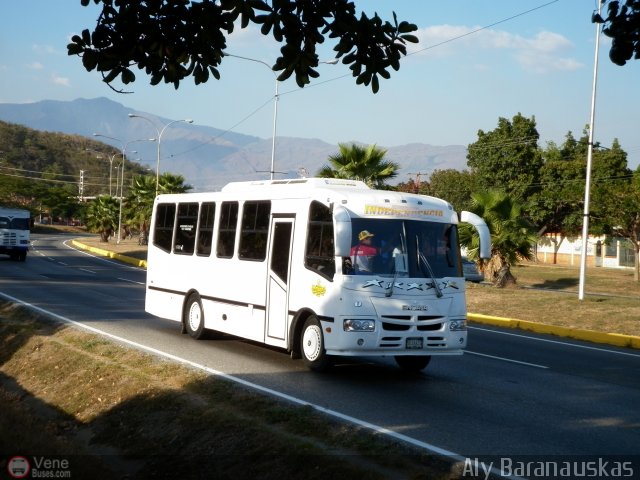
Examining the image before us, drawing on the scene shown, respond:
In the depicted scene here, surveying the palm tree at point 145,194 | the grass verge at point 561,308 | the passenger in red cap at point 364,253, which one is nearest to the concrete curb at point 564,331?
the grass verge at point 561,308

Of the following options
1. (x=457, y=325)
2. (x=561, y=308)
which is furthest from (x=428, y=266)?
(x=561, y=308)

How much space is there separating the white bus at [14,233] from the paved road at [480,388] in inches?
1083

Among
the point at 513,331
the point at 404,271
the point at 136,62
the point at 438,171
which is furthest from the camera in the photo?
the point at 438,171

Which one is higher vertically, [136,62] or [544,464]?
[136,62]

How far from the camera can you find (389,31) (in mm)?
8008

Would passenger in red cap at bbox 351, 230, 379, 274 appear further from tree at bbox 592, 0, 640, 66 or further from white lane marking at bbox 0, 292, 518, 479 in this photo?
tree at bbox 592, 0, 640, 66

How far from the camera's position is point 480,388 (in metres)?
12.2

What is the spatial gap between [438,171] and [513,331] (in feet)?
270

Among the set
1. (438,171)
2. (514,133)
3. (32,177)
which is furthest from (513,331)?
(32,177)

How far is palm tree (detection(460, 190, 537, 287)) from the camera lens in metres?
32.2

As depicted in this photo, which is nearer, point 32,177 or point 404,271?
point 404,271

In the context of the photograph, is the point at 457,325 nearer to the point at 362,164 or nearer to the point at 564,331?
the point at 564,331

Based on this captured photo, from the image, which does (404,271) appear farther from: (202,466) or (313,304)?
(202,466)

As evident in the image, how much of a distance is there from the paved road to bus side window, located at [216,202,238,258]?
1691 millimetres
